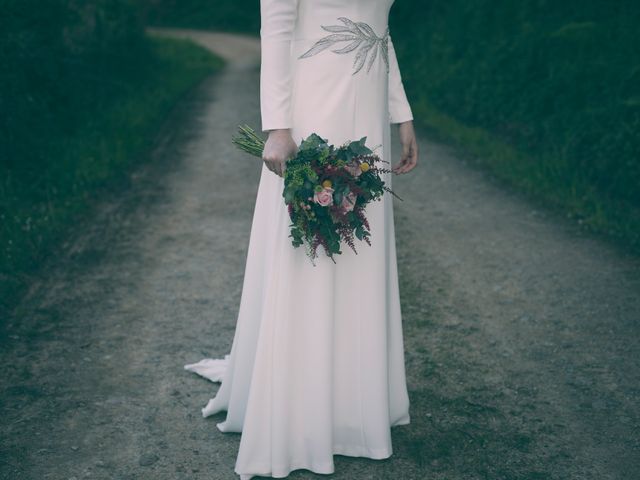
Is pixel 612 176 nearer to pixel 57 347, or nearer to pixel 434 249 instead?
pixel 434 249

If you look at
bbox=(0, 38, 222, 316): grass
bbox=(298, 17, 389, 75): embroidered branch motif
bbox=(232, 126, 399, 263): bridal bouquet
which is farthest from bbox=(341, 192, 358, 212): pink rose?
bbox=(0, 38, 222, 316): grass

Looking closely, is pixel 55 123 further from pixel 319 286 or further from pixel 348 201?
pixel 348 201

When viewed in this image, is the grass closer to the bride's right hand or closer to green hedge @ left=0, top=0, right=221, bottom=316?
green hedge @ left=0, top=0, right=221, bottom=316

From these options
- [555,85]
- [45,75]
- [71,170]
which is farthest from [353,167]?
[555,85]

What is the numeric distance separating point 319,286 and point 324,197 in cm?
41

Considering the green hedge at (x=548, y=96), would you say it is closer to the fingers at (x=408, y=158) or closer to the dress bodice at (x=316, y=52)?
the fingers at (x=408, y=158)

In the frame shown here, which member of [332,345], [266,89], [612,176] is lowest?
[612,176]

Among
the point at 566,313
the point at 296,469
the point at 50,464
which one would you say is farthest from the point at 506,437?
the point at 50,464

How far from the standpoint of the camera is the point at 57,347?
4.31 meters

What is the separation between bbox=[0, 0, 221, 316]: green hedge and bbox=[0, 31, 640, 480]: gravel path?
35cm

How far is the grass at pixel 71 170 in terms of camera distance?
5832 millimetres

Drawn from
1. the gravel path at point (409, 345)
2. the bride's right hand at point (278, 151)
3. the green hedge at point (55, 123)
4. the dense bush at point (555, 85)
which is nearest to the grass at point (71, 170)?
the green hedge at point (55, 123)

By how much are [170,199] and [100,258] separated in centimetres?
180

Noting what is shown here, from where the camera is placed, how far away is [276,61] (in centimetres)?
279
